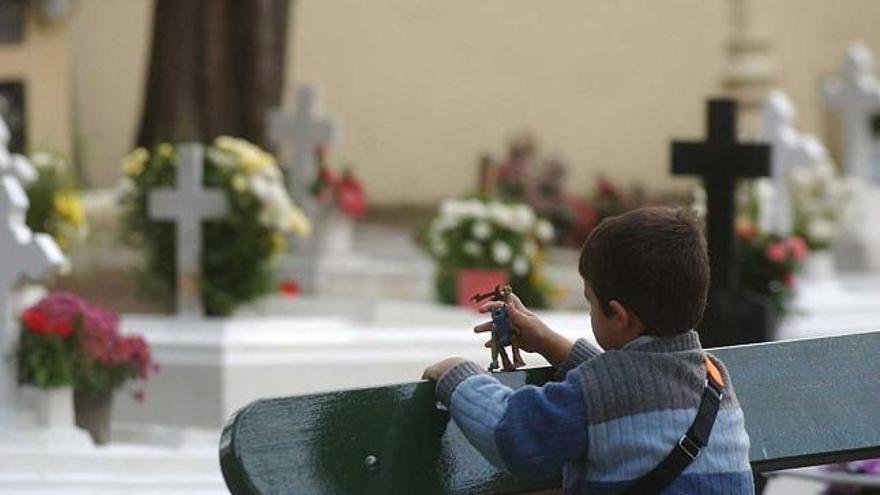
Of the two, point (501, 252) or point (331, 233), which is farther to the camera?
point (331, 233)

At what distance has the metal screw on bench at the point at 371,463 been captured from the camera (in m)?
3.41

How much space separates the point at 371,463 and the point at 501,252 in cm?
678

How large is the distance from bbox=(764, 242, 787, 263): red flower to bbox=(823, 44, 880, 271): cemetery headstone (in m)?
3.06

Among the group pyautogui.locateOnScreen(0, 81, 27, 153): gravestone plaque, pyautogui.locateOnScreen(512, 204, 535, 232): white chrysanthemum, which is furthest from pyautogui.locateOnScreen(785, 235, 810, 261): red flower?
pyautogui.locateOnScreen(0, 81, 27, 153): gravestone plaque

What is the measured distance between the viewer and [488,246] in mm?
10258

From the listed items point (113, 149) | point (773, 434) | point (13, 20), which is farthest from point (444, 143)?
point (773, 434)

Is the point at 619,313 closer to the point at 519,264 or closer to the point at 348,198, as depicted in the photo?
the point at 519,264

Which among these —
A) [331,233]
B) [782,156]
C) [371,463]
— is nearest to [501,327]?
[371,463]

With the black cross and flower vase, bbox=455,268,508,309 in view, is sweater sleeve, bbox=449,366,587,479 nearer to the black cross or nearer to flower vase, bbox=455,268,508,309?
the black cross

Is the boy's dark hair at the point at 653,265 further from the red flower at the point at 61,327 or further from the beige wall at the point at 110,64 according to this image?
the beige wall at the point at 110,64

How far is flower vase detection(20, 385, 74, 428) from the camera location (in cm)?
683

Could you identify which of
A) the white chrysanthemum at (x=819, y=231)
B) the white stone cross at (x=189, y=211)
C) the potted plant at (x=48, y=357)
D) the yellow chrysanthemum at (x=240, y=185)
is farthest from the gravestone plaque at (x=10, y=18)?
the potted plant at (x=48, y=357)

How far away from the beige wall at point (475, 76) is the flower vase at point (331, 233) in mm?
3237

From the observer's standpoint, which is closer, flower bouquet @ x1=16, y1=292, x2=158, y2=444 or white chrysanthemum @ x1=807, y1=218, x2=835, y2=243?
flower bouquet @ x1=16, y1=292, x2=158, y2=444
